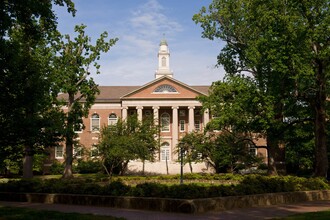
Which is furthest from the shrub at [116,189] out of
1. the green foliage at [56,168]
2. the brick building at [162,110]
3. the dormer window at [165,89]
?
the dormer window at [165,89]

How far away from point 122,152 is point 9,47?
24.1 metres

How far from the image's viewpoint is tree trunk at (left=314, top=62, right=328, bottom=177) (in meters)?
22.8

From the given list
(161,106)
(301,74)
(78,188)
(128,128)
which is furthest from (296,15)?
(161,106)

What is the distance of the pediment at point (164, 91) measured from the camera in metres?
57.7

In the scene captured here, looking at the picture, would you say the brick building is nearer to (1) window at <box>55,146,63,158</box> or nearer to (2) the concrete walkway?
(1) window at <box>55,146,63,158</box>

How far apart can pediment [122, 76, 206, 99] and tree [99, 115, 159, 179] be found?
42.4ft

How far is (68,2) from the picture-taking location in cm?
1491

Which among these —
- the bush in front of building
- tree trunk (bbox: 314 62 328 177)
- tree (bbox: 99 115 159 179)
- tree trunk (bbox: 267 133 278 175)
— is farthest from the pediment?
the bush in front of building

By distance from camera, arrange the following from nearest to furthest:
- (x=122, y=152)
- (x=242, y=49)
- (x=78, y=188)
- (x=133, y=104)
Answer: (x=78, y=188) → (x=242, y=49) → (x=122, y=152) → (x=133, y=104)

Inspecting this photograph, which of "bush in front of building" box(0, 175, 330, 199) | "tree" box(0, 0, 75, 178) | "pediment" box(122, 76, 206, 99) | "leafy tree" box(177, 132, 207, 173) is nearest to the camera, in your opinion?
"bush in front of building" box(0, 175, 330, 199)

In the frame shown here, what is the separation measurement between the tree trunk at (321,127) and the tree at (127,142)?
19.8 meters

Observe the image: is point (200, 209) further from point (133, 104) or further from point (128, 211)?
point (133, 104)

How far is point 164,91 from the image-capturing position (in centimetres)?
5834

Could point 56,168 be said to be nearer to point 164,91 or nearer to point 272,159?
point 164,91
